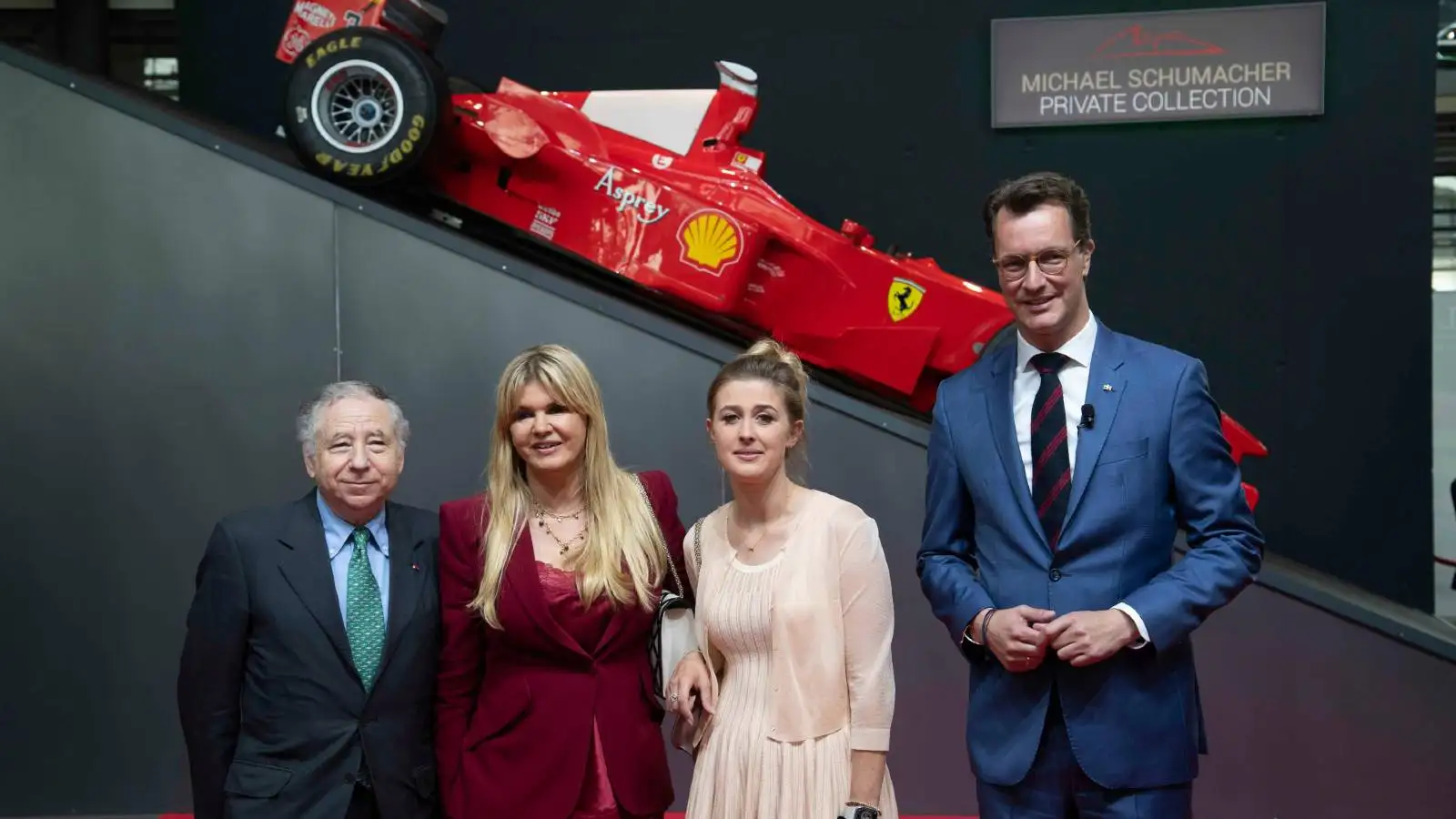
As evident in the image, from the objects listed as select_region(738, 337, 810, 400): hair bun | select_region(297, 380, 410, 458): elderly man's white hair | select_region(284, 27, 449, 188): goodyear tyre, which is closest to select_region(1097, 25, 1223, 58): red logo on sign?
Answer: select_region(284, 27, 449, 188): goodyear tyre

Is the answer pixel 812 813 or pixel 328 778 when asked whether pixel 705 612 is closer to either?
pixel 812 813

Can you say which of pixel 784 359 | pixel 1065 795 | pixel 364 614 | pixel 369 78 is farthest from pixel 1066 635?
pixel 369 78

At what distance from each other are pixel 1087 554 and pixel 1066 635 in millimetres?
126

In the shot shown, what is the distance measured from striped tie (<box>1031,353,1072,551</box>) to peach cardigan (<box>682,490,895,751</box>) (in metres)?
0.25

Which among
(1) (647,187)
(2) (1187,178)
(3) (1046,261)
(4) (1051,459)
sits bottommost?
(4) (1051,459)

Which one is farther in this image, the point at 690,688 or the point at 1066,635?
the point at 690,688

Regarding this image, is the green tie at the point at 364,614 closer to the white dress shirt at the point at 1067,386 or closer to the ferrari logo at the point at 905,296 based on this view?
the white dress shirt at the point at 1067,386

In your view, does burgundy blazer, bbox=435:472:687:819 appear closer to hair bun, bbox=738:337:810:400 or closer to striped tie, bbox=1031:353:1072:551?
hair bun, bbox=738:337:810:400

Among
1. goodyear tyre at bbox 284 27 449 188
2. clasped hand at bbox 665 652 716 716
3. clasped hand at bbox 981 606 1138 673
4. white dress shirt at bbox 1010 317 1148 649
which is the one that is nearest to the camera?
clasped hand at bbox 981 606 1138 673

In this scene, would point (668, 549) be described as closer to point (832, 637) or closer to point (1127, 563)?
point (832, 637)

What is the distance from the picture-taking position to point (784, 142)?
519 cm

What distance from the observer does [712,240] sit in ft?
13.0

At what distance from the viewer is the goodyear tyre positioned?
3789 millimetres

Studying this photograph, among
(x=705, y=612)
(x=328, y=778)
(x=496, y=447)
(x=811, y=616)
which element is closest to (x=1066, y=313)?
(x=811, y=616)
